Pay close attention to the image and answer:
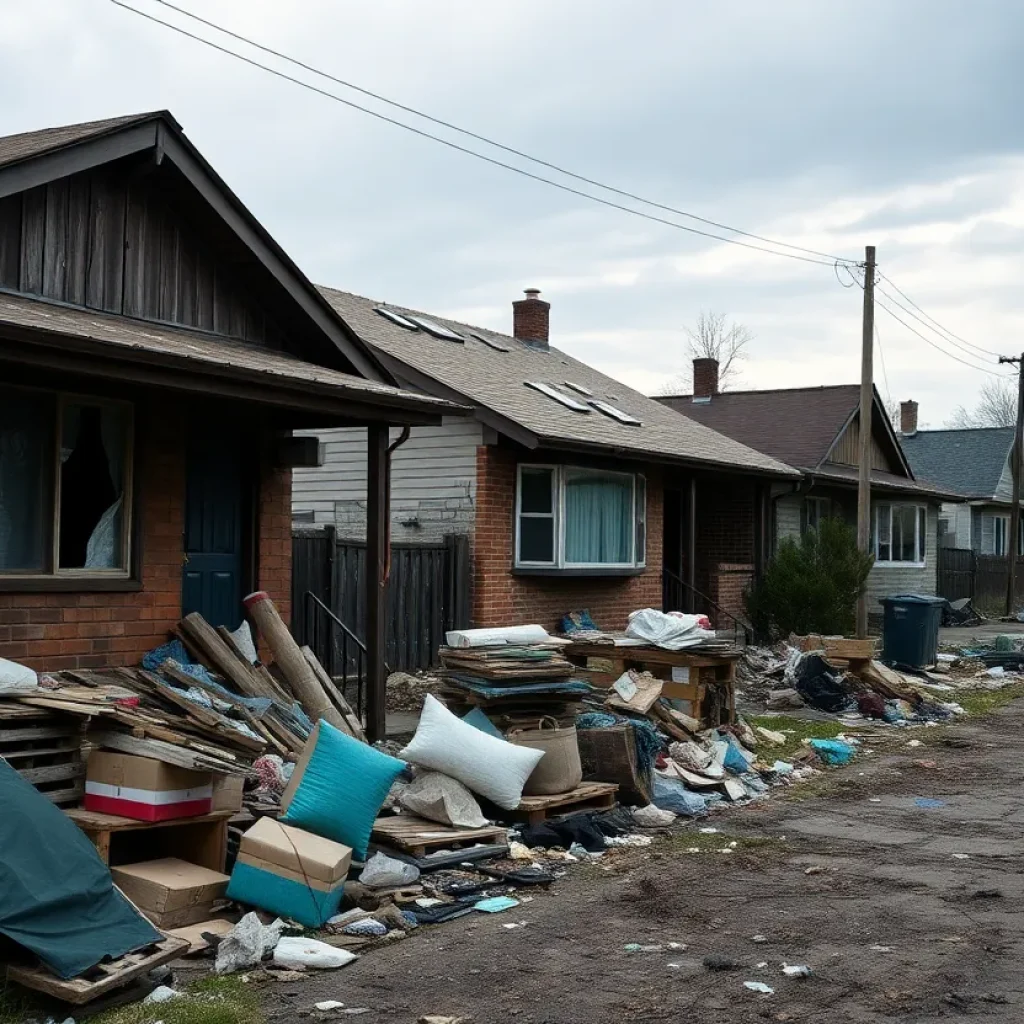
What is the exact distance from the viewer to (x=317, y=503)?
693 inches

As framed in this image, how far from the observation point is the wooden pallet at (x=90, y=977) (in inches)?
191

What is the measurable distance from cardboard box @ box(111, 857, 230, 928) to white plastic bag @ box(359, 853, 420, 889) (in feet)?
2.59

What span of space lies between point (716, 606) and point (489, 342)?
5838mm

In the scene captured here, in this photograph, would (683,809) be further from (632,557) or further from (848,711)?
(632,557)

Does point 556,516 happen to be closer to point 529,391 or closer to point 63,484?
point 529,391

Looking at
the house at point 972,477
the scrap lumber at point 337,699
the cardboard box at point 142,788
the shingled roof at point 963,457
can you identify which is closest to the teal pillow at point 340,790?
the cardboard box at point 142,788

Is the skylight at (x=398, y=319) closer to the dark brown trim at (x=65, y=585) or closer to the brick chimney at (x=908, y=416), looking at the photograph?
the dark brown trim at (x=65, y=585)

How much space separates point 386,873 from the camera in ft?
22.3

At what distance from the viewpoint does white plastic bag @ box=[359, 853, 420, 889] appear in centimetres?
678

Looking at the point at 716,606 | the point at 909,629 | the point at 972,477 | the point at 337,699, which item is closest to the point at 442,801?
the point at 337,699

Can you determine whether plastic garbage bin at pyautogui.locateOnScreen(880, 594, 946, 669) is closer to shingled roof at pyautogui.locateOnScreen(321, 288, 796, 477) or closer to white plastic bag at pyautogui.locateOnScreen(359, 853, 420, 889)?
shingled roof at pyautogui.locateOnScreen(321, 288, 796, 477)

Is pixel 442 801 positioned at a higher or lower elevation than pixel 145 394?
lower

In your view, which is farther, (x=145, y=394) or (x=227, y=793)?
(x=145, y=394)

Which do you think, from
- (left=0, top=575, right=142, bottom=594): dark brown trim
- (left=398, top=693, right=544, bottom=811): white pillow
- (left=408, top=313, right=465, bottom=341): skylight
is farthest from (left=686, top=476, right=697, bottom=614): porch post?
(left=398, top=693, right=544, bottom=811): white pillow
